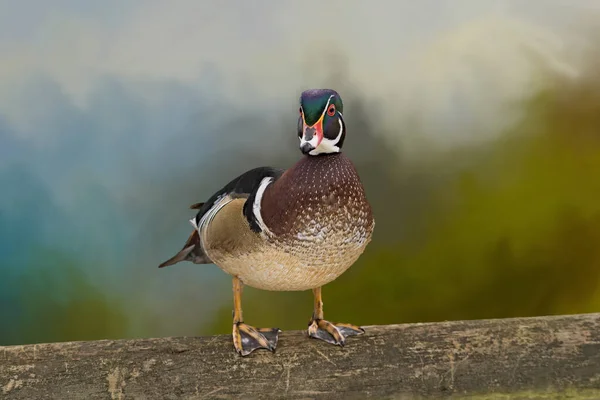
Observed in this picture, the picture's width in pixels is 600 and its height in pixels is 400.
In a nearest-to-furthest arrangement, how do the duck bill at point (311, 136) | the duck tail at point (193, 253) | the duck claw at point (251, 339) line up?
the duck bill at point (311, 136) < the duck claw at point (251, 339) < the duck tail at point (193, 253)

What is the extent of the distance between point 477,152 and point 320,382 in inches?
35.9

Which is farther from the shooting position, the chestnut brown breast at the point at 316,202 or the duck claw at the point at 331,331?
the duck claw at the point at 331,331

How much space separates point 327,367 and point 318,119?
1.34 ft

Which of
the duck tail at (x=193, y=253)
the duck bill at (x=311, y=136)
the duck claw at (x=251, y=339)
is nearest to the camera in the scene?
the duck bill at (x=311, y=136)

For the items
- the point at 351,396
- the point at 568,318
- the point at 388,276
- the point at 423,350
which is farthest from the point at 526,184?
the point at 351,396

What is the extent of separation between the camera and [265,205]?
1.05m

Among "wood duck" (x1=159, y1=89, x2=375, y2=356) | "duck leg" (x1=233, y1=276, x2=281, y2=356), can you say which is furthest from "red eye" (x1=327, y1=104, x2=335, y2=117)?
"duck leg" (x1=233, y1=276, x2=281, y2=356)

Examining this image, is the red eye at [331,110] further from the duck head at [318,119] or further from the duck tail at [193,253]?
the duck tail at [193,253]

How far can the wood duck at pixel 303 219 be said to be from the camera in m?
1.01

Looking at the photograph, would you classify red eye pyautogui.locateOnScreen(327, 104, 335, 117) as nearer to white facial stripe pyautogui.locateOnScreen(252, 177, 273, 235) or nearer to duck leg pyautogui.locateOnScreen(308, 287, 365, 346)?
white facial stripe pyautogui.locateOnScreen(252, 177, 273, 235)

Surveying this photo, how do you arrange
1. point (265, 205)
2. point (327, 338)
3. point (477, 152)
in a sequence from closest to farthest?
point (265, 205), point (327, 338), point (477, 152)

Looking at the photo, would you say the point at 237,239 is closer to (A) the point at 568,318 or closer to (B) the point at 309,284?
(B) the point at 309,284

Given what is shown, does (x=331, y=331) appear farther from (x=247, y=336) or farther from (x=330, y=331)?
(x=247, y=336)

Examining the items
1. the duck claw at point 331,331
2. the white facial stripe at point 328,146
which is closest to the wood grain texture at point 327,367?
the duck claw at point 331,331
